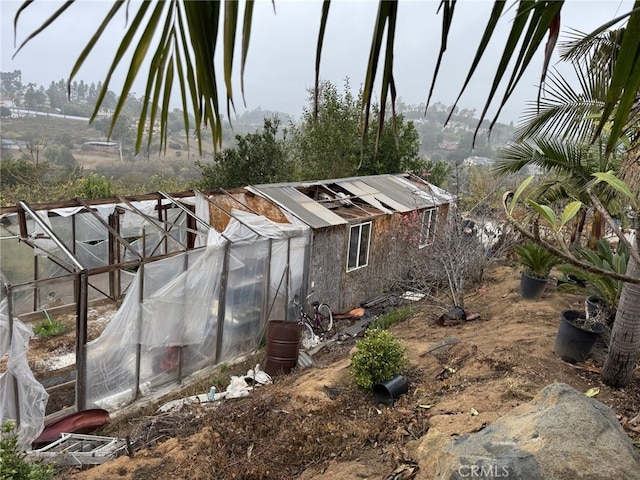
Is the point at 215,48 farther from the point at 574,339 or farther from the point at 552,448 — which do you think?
the point at 574,339

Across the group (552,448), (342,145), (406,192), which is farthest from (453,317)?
(342,145)

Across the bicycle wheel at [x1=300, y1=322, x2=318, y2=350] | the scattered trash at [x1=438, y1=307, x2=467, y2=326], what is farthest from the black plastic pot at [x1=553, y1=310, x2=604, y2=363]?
the bicycle wheel at [x1=300, y1=322, x2=318, y2=350]

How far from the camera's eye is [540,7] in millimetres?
905

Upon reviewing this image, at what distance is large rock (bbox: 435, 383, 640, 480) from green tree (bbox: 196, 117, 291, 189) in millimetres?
13157

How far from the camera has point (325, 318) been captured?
9.80m

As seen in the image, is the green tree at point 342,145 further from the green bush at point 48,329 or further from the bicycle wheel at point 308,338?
the green bush at point 48,329

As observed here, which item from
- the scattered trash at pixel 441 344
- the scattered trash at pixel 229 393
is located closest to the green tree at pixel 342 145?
the scattered trash at pixel 441 344

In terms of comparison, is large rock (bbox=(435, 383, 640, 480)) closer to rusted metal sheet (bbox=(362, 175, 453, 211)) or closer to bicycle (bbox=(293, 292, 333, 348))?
bicycle (bbox=(293, 292, 333, 348))

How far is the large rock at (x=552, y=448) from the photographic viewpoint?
2857mm

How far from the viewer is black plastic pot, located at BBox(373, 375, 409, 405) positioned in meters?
5.62

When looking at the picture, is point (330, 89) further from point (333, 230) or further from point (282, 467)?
point (282, 467)

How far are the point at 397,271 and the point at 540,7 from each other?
11347 mm

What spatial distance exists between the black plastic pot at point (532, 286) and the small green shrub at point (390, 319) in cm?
242

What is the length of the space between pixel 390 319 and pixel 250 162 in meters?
8.32
